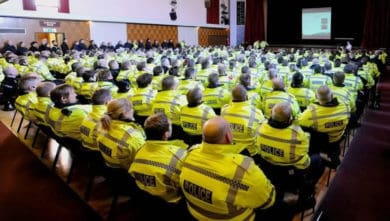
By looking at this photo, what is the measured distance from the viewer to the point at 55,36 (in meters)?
17.0

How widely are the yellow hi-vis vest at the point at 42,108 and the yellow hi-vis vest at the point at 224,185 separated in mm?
2717

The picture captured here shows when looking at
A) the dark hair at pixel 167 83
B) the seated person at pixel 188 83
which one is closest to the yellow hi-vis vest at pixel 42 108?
the dark hair at pixel 167 83

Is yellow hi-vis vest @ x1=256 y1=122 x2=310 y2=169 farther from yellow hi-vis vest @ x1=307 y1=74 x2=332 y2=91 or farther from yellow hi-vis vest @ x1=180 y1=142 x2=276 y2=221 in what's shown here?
yellow hi-vis vest @ x1=307 y1=74 x2=332 y2=91

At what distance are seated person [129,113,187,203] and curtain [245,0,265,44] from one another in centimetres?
2412

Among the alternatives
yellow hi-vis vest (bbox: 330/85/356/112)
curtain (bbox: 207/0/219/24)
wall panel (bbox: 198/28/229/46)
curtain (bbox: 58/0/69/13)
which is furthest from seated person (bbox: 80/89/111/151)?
curtain (bbox: 207/0/219/24)

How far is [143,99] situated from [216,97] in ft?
3.56

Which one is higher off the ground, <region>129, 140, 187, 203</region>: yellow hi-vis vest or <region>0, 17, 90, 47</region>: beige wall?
<region>0, 17, 90, 47</region>: beige wall

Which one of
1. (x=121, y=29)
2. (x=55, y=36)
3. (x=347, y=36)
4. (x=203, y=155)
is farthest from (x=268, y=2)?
(x=203, y=155)

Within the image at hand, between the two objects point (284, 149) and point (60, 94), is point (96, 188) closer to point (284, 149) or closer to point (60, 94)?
point (60, 94)

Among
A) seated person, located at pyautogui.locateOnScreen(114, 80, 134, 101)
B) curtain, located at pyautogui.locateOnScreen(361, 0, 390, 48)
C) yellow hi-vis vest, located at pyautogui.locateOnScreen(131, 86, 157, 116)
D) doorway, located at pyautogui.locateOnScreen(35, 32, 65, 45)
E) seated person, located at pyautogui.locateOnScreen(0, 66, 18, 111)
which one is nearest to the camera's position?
seated person, located at pyautogui.locateOnScreen(114, 80, 134, 101)

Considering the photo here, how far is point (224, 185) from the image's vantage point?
1.95m

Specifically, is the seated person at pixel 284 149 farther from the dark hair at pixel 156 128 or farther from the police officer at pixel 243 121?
the dark hair at pixel 156 128

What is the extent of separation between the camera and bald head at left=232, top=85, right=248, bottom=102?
11.3 ft

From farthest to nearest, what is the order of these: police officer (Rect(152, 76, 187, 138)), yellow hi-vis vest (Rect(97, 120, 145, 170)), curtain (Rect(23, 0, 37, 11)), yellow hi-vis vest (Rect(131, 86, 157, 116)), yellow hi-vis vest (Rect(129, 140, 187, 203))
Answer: curtain (Rect(23, 0, 37, 11)) < yellow hi-vis vest (Rect(131, 86, 157, 116)) < police officer (Rect(152, 76, 187, 138)) < yellow hi-vis vest (Rect(97, 120, 145, 170)) < yellow hi-vis vest (Rect(129, 140, 187, 203))
